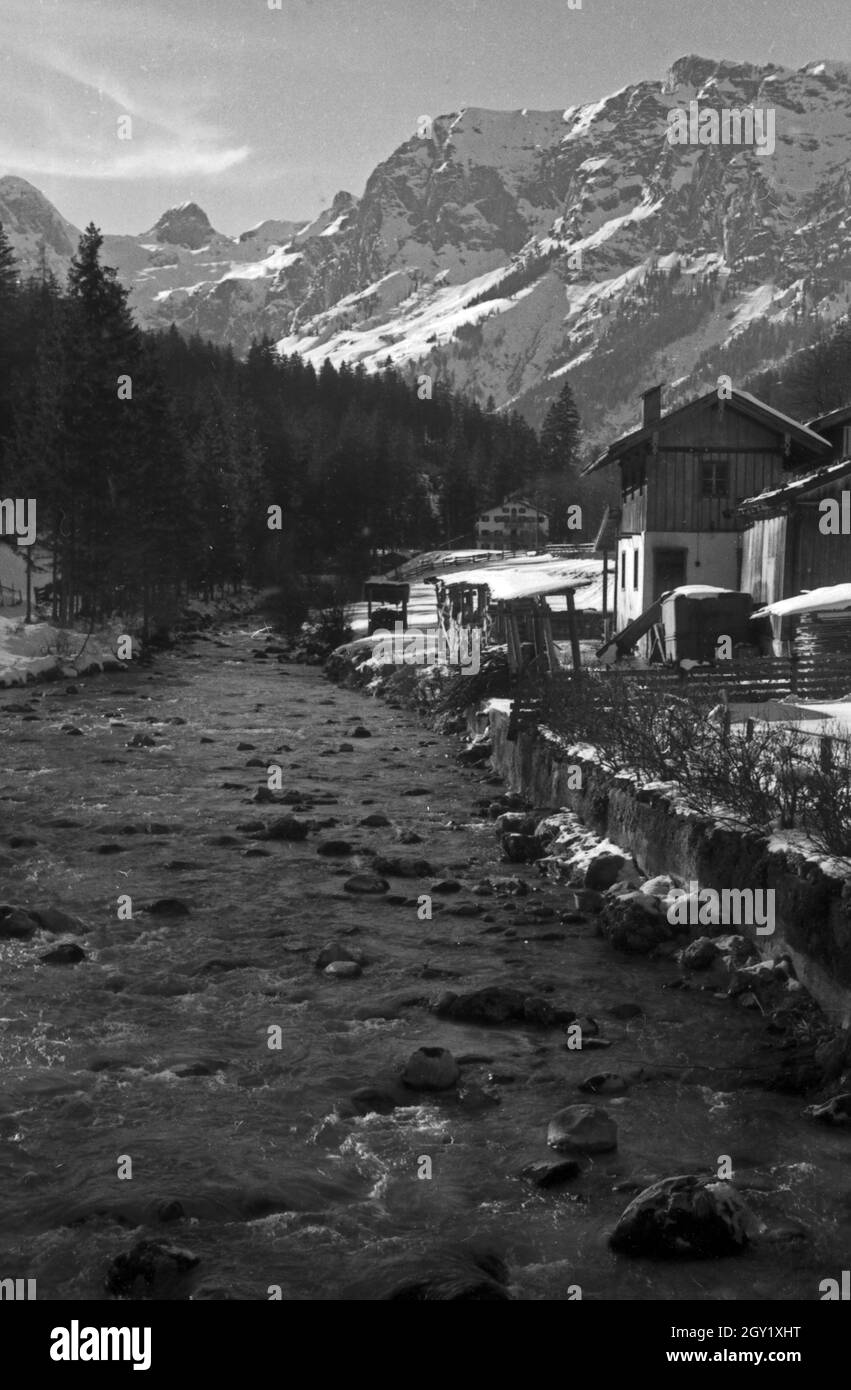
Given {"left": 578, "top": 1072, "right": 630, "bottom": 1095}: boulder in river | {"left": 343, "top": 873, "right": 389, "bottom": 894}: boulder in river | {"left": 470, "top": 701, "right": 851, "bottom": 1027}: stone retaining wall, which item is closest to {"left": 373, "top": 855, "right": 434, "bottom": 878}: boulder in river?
{"left": 343, "top": 873, "right": 389, "bottom": 894}: boulder in river

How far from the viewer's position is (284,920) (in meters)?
12.5

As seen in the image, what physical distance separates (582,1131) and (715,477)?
104 ft

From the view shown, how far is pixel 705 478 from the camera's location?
37062 millimetres

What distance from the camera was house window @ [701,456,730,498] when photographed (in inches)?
1454

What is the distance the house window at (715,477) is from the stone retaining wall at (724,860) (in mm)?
20538

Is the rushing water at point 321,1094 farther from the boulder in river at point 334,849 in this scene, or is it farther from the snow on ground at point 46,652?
the snow on ground at point 46,652

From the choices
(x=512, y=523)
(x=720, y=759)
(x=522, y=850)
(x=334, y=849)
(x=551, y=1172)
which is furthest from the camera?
(x=512, y=523)

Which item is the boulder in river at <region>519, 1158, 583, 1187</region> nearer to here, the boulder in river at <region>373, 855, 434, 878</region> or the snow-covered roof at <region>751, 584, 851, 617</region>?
the boulder in river at <region>373, 855, 434, 878</region>

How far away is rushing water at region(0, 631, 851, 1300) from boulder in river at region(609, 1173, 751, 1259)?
12cm

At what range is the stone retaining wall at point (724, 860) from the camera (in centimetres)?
906

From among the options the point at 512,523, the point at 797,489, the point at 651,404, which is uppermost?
the point at 512,523

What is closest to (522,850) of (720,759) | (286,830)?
(286,830)

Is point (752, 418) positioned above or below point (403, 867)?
above

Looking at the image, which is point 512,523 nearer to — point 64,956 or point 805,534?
point 805,534
